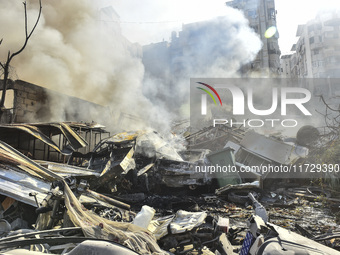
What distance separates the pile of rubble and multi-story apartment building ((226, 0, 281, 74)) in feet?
66.0

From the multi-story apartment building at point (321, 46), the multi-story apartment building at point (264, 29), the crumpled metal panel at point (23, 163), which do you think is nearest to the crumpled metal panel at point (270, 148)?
the crumpled metal panel at point (23, 163)

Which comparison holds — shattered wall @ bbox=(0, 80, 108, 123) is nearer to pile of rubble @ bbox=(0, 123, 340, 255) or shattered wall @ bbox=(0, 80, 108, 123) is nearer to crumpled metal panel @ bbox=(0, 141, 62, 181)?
pile of rubble @ bbox=(0, 123, 340, 255)

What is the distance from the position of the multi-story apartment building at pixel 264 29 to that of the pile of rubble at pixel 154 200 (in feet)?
66.0

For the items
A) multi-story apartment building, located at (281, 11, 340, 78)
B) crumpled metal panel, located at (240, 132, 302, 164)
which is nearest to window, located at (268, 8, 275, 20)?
multi-story apartment building, located at (281, 11, 340, 78)

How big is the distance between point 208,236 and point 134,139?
21.1 feet

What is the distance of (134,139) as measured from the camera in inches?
384

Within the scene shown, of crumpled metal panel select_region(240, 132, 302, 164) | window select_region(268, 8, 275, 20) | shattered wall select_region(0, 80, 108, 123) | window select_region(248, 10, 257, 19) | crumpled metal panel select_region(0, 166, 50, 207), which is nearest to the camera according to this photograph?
crumpled metal panel select_region(0, 166, 50, 207)

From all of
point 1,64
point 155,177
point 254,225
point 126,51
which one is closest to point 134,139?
point 155,177

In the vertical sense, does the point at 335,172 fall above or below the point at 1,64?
below

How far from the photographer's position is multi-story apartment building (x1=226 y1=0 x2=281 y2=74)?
30016mm

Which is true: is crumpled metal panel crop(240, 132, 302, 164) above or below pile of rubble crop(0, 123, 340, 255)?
above

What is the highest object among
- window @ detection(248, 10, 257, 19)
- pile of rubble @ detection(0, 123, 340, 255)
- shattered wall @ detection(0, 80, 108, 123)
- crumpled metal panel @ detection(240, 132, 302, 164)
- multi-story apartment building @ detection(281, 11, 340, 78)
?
window @ detection(248, 10, 257, 19)

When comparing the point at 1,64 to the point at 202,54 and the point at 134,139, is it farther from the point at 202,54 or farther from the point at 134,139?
the point at 202,54

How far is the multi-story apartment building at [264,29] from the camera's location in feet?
98.5
